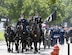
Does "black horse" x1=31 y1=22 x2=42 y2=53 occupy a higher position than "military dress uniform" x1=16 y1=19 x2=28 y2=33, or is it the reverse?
"military dress uniform" x1=16 y1=19 x2=28 y2=33

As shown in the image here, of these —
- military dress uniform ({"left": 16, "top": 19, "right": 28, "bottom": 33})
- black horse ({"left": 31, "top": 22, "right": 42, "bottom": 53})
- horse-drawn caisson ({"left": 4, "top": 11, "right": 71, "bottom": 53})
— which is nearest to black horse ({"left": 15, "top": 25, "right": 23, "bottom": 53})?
horse-drawn caisson ({"left": 4, "top": 11, "right": 71, "bottom": 53})

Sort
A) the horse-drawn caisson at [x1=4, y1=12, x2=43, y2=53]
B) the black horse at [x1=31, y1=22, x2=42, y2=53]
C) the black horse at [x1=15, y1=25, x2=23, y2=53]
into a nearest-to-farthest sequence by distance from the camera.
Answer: the black horse at [x1=31, y1=22, x2=42, y2=53] < the horse-drawn caisson at [x1=4, y1=12, x2=43, y2=53] < the black horse at [x1=15, y1=25, x2=23, y2=53]

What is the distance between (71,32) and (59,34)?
4.31 meters

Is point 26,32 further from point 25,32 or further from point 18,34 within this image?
point 18,34

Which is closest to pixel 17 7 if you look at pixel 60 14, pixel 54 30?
pixel 60 14

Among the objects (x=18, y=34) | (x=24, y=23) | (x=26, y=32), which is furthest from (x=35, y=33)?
(x=18, y=34)

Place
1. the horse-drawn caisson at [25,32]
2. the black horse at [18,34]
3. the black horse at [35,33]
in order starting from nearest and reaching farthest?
the black horse at [35,33] < the horse-drawn caisson at [25,32] < the black horse at [18,34]

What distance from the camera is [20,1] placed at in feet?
205

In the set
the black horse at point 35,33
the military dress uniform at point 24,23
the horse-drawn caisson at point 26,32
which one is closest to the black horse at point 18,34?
the horse-drawn caisson at point 26,32

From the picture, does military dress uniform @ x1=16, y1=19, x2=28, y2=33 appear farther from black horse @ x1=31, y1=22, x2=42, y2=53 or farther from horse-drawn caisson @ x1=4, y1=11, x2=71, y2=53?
black horse @ x1=31, y1=22, x2=42, y2=53

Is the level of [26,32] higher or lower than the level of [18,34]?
higher

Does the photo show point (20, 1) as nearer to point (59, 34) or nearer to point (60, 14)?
point (60, 14)

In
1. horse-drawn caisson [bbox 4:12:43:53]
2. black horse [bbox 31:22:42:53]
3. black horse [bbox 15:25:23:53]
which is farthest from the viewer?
black horse [bbox 15:25:23:53]

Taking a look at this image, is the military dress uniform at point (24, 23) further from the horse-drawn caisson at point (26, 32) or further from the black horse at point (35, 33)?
the black horse at point (35, 33)
